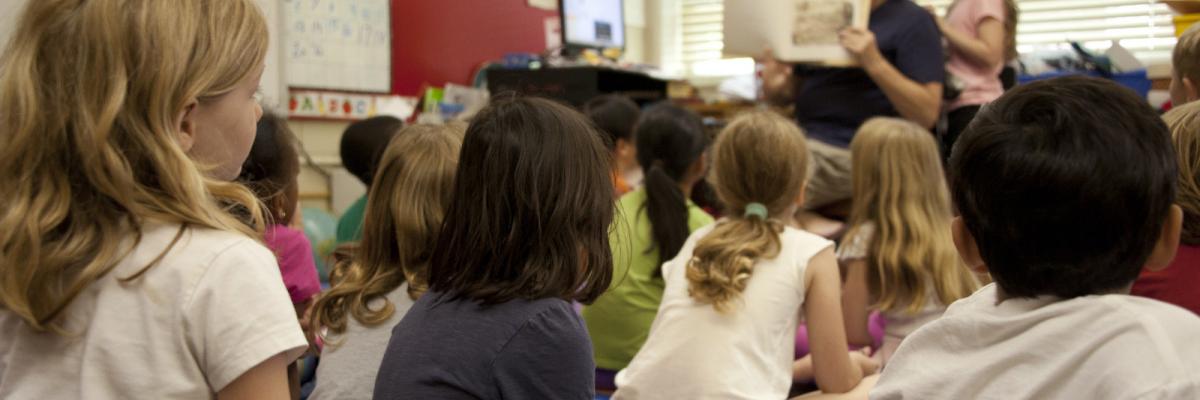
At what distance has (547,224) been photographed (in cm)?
138

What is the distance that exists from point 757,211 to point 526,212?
2.81 feet

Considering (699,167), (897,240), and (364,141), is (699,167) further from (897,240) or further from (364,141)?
(364,141)

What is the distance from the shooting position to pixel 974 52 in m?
3.25

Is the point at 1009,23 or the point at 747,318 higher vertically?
the point at 1009,23

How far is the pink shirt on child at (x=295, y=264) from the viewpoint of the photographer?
2012 mm

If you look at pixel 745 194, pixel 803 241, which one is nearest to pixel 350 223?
pixel 745 194

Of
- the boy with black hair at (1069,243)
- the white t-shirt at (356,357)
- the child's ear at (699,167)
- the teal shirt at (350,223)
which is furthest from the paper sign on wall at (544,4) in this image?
the boy with black hair at (1069,243)

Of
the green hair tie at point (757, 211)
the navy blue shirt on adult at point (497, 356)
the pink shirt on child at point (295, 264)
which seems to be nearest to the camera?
the navy blue shirt on adult at point (497, 356)

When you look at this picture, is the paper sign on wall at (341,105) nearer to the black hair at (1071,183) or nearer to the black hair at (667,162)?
the black hair at (667,162)

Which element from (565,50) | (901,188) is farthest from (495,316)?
(565,50)

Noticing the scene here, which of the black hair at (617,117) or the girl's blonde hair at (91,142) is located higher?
the girl's blonde hair at (91,142)

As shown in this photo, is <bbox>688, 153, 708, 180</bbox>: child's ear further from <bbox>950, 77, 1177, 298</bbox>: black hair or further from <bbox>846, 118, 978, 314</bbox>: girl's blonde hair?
<bbox>950, 77, 1177, 298</bbox>: black hair

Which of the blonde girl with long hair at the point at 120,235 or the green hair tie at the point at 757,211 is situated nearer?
the blonde girl with long hair at the point at 120,235

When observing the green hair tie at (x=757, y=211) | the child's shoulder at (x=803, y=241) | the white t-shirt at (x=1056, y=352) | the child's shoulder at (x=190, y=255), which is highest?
the child's shoulder at (x=190, y=255)
